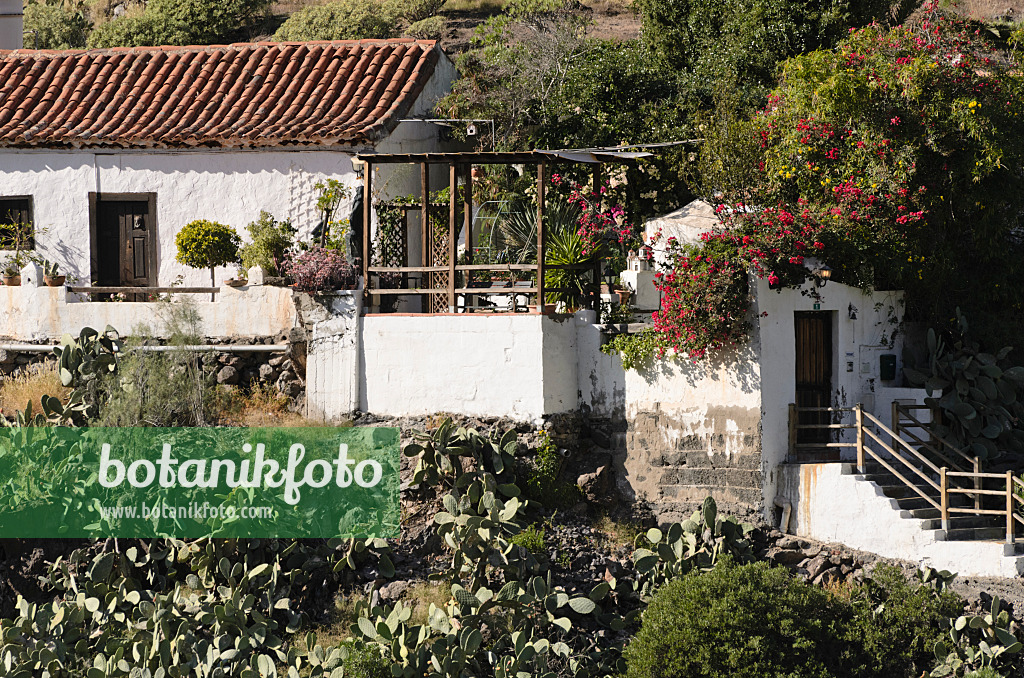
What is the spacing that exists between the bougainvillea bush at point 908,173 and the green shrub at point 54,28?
32.1 m

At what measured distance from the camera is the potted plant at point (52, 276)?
17625 mm

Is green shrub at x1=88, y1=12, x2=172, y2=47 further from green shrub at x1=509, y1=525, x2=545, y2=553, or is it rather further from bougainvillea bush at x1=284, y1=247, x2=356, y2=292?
green shrub at x1=509, y1=525, x2=545, y2=553

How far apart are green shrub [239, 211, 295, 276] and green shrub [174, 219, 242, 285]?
30cm

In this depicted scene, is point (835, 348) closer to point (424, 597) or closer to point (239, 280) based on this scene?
point (424, 597)

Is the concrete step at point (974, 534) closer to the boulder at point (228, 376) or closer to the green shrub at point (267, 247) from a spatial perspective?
the boulder at point (228, 376)

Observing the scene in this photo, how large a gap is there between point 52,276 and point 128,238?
1749 millimetres

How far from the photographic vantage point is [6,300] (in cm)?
1752

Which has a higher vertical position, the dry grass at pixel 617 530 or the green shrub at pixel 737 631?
the dry grass at pixel 617 530

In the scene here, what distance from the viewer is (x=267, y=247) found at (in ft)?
56.8

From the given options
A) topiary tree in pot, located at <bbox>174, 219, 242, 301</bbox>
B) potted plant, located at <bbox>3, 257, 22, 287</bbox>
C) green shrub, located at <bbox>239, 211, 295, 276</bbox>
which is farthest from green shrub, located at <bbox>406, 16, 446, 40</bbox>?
potted plant, located at <bbox>3, 257, 22, 287</bbox>

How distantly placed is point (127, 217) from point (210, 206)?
62.8 inches

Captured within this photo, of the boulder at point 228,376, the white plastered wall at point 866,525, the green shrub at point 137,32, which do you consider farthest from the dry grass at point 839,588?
the green shrub at point 137,32

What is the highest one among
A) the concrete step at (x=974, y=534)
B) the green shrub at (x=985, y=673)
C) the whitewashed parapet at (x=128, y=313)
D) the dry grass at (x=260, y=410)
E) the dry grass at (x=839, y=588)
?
the whitewashed parapet at (x=128, y=313)

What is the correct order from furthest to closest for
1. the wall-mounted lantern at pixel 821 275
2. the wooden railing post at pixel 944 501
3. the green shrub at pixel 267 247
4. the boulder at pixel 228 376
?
the green shrub at pixel 267 247
the boulder at pixel 228 376
the wall-mounted lantern at pixel 821 275
the wooden railing post at pixel 944 501
